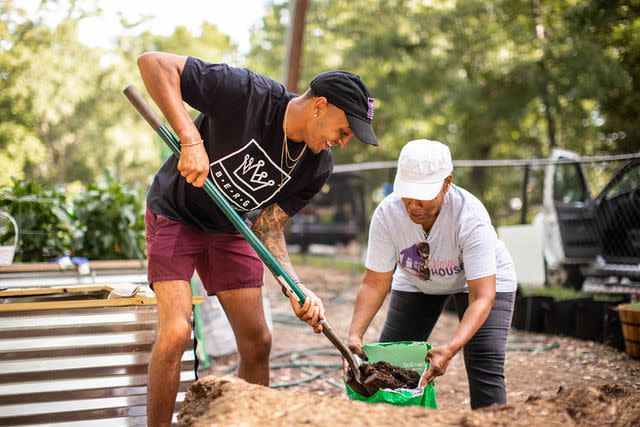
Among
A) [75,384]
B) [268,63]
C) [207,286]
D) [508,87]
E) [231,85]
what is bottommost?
[75,384]

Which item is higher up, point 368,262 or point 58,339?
point 368,262

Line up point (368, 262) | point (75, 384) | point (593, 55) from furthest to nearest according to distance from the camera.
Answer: point (593, 55) < point (368, 262) < point (75, 384)

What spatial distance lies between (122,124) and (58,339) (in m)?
22.9

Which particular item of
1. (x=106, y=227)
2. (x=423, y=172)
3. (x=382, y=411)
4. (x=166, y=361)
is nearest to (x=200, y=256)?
(x=166, y=361)

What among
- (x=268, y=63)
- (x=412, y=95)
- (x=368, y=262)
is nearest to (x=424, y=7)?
(x=412, y=95)

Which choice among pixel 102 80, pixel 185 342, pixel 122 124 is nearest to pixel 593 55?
pixel 185 342

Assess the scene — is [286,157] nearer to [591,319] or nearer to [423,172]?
[423,172]

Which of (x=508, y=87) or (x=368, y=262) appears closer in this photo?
(x=368, y=262)

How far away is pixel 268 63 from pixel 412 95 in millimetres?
5781

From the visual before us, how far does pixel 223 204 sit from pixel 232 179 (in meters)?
0.15

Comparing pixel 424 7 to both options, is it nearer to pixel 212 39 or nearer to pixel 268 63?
pixel 268 63

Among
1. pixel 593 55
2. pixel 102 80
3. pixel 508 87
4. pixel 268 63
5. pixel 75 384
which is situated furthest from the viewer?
pixel 102 80

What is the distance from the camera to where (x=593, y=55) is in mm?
10555

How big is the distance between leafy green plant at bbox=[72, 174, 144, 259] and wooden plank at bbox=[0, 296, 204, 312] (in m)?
2.51
